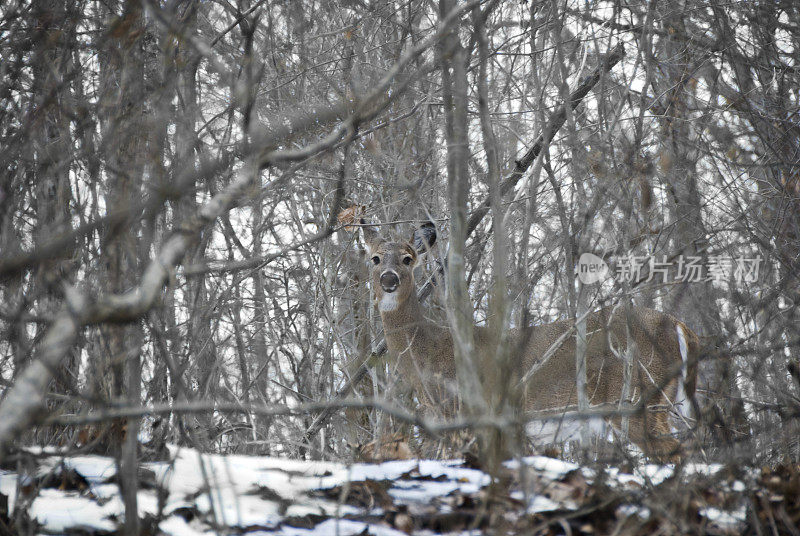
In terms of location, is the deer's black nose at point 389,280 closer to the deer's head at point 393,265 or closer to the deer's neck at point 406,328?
the deer's head at point 393,265

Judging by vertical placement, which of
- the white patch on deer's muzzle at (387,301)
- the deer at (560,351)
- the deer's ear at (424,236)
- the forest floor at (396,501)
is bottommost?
the forest floor at (396,501)

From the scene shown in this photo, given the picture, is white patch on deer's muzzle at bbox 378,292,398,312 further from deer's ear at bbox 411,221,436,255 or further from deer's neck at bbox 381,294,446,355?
deer's ear at bbox 411,221,436,255

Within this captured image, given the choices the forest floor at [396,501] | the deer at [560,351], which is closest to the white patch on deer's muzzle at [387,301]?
the deer at [560,351]

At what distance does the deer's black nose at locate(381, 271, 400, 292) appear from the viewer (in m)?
6.97

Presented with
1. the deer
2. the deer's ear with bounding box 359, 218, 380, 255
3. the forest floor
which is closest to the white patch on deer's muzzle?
the deer

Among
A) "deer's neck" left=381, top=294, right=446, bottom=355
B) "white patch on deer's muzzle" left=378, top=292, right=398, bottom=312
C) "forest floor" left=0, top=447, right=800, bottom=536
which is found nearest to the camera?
"forest floor" left=0, top=447, right=800, bottom=536

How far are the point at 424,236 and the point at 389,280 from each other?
1.92 ft

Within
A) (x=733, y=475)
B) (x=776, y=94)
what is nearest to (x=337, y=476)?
(x=733, y=475)

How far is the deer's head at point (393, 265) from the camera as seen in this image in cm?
702

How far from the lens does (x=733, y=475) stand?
271cm

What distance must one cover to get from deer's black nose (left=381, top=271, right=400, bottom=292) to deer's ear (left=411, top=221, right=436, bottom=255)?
13.2 inches

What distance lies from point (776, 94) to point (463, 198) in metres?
5.39

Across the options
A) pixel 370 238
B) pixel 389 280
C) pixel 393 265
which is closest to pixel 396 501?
pixel 389 280

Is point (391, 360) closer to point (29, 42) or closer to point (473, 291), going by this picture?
point (473, 291)
